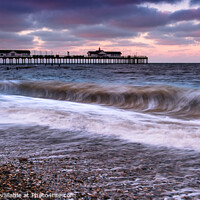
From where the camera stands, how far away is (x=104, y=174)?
2.32 m

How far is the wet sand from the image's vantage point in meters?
1.93

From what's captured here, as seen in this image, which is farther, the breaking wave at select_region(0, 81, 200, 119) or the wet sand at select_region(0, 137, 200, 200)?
the breaking wave at select_region(0, 81, 200, 119)

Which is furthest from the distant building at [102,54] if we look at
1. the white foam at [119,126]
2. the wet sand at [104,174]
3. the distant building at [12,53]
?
the wet sand at [104,174]

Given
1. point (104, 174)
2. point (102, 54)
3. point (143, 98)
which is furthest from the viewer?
point (102, 54)

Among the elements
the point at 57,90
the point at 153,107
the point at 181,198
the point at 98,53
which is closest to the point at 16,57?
the point at 98,53

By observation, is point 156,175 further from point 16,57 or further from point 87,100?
point 16,57

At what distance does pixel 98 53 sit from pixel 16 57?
127 feet

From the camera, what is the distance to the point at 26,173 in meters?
2.31

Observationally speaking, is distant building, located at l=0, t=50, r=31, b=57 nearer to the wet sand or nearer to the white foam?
the white foam

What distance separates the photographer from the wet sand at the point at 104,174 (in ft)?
6.32

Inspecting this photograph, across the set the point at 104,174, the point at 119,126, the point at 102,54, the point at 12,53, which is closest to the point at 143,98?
the point at 119,126

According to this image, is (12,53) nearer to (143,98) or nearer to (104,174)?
(143,98)

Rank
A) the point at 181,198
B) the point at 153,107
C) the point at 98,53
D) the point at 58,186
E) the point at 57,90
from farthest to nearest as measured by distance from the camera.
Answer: the point at 98,53
the point at 57,90
the point at 153,107
the point at 58,186
the point at 181,198

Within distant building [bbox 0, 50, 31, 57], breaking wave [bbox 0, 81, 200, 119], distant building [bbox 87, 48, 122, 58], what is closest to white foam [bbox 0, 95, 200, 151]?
breaking wave [bbox 0, 81, 200, 119]
